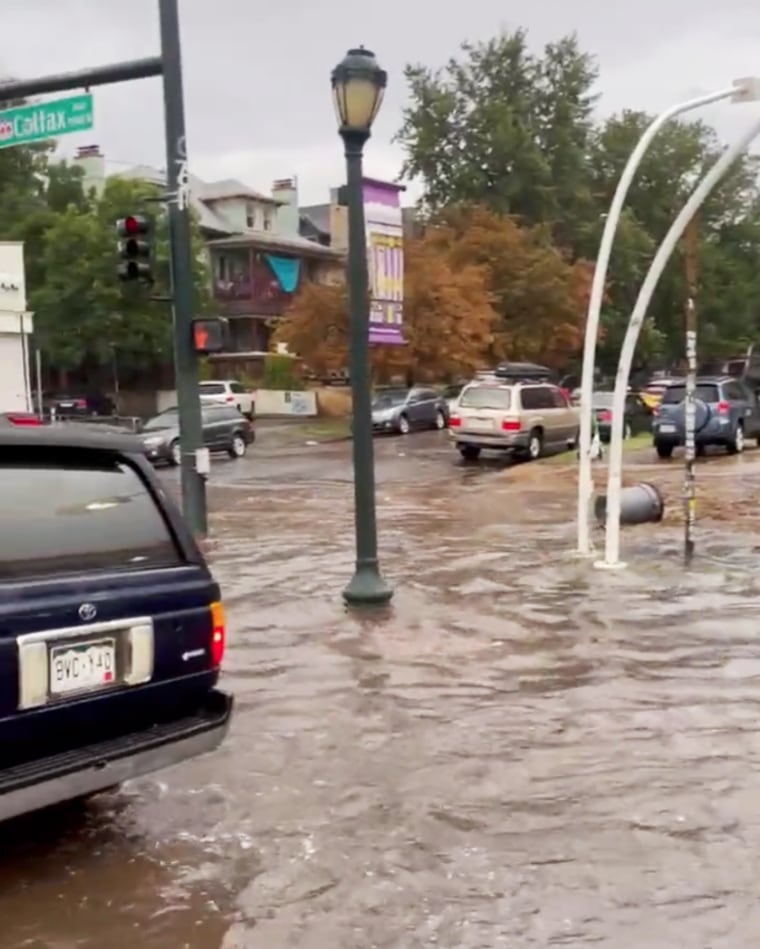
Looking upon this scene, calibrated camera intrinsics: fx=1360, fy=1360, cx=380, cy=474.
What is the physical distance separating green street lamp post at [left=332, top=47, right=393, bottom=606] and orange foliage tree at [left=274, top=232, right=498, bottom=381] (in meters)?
35.4

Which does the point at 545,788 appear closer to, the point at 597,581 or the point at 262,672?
the point at 262,672

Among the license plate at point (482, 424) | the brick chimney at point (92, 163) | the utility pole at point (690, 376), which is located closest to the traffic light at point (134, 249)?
the utility pole at point (690, 376)

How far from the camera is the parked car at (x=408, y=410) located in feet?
137

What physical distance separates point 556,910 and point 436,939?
50 cm

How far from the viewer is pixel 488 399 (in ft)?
98.2

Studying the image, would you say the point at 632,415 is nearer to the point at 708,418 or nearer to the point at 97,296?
the point at 708,418

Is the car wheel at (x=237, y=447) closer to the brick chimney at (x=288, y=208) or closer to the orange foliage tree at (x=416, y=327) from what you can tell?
the orange foliage tree at (x=416, y=327)

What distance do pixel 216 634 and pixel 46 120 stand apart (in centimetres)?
1258

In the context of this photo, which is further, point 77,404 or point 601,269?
point 77,404

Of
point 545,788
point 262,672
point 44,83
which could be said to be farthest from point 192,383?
point 545,788

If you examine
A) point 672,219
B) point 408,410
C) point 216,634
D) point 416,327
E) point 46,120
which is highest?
point 672,219

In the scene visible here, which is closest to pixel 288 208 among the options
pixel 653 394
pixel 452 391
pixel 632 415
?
pixel 452 391

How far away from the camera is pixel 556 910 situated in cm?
490

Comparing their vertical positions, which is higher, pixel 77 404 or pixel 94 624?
pixel 94 624
